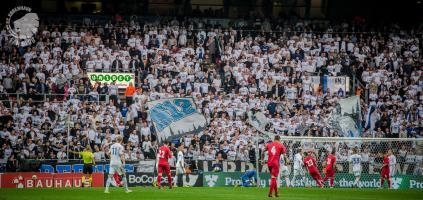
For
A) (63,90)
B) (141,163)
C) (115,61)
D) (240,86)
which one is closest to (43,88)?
(63,90)

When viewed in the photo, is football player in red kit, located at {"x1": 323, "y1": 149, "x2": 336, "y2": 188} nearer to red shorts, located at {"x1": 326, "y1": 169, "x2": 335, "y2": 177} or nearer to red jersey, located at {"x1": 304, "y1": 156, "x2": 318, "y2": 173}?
red shorts, located at {"x1": 326, "y1": 169, "x2": 335, "y2": 177}

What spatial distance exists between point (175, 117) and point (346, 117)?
901 centimetres

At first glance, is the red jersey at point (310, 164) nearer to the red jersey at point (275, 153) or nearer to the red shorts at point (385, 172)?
the red shorts at point (385, 172)

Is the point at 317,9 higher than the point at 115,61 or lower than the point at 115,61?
higher

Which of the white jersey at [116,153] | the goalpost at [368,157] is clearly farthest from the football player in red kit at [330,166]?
the white jersey at [116,153]

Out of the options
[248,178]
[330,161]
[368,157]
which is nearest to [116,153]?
[248,178]

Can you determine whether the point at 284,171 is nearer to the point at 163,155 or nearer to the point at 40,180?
the point at 163,155

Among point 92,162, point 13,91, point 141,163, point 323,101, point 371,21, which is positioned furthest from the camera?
point 371,21

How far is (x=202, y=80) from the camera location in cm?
4453

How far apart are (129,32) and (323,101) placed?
11.3m

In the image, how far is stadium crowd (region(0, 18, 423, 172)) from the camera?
39750mm

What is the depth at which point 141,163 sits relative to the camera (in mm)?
38156

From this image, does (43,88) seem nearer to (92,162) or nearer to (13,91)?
(13,91)

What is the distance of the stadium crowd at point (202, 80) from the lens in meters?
39.8
